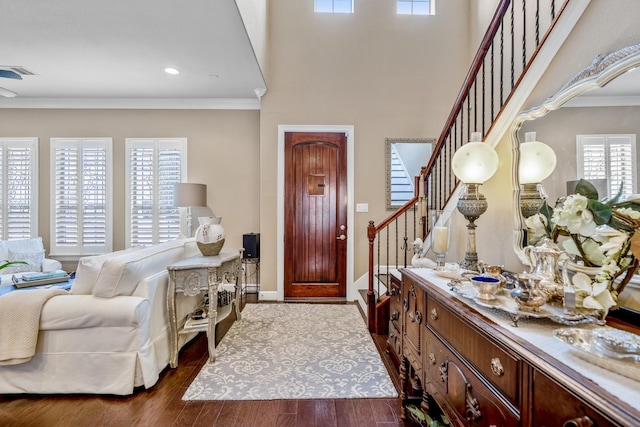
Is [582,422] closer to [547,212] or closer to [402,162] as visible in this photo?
[547,212]

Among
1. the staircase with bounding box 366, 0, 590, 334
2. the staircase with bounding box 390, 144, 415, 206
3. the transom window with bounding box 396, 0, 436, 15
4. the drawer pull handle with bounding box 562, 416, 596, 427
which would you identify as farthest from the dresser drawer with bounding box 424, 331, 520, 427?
the transom window with bounding box 396, 0, 436, 15

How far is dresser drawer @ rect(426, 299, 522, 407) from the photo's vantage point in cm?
83

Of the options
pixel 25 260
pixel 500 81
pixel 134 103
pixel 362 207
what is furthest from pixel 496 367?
pixel 134 103

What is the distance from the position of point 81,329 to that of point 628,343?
9.08 ft

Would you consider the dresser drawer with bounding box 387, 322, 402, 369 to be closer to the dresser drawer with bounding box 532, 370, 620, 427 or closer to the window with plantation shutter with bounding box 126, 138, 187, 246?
the dresser drawer with bounding box 532, 370, 620, 427

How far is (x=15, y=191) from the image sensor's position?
4.46 metres

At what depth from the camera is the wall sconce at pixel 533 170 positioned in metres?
1.42

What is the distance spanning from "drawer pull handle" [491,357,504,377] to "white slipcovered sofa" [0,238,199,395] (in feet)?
6.93

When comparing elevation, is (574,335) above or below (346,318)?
above

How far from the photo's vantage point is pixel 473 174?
1680 mm

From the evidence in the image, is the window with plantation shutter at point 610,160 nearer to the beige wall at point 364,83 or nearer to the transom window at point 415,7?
the beige wall at point 364,83

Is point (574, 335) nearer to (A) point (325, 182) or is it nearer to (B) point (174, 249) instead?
(B) point (174, 249)

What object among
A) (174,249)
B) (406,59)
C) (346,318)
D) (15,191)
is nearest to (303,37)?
(406,59)

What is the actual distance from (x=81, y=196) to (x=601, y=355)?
5.78 meters
